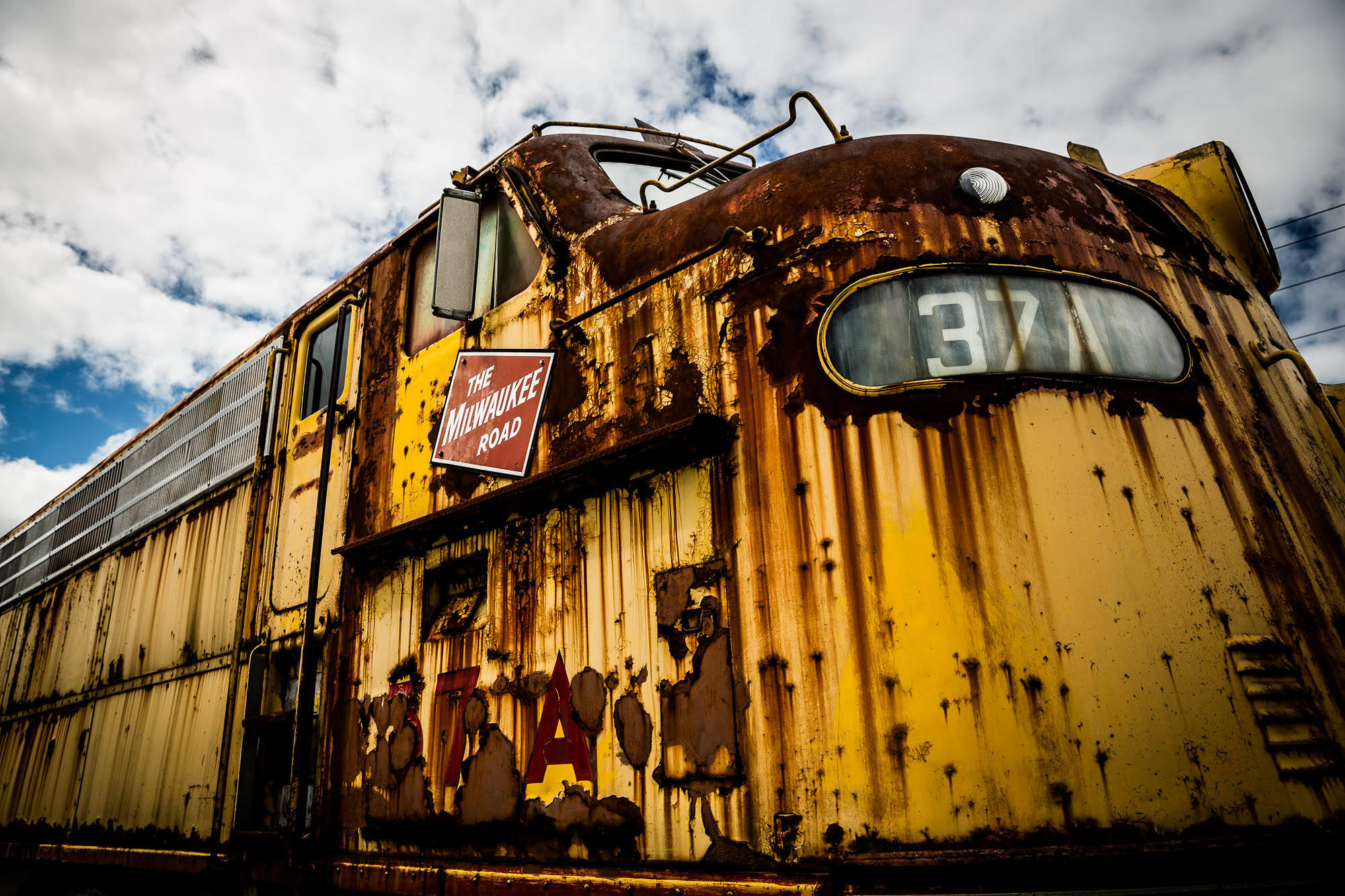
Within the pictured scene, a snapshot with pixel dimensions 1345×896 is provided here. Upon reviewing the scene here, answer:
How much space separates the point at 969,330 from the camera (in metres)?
3.51

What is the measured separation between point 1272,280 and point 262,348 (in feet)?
25.4

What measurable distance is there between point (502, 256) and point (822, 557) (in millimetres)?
3213

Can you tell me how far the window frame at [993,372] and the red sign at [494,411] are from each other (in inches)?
68.5

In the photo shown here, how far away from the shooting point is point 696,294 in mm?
4141

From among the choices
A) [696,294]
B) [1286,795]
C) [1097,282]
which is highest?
[696,294]

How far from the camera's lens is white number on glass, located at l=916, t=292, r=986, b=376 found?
3453 mm

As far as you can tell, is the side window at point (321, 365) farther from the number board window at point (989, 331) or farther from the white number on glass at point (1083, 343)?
the white number on glass at point (1083, 343)

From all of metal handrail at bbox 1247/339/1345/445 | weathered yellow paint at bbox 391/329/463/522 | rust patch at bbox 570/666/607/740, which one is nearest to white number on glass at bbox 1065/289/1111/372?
metal handrail at bbox 1247/339/1345/445

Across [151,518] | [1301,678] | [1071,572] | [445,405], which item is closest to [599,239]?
[445,405]

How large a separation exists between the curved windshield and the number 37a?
2.92 metres

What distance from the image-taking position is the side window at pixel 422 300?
231 inches

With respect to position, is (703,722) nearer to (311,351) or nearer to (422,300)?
(422,300)

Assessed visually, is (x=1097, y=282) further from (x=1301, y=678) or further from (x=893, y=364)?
(x=1301, y=678)

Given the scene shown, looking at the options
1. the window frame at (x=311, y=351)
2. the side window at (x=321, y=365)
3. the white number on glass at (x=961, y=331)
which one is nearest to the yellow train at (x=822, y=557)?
the white number on glass at (x=961, y=331)
